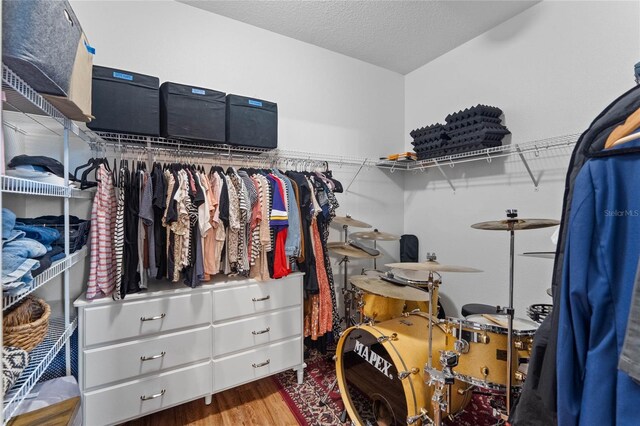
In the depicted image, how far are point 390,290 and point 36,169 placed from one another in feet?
6.16

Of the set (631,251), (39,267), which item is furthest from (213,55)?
(631,251)

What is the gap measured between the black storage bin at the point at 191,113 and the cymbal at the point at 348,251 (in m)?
1.16

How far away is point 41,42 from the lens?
0.88 meters

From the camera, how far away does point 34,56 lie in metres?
0.85

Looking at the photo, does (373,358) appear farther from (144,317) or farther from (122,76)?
(122,76)

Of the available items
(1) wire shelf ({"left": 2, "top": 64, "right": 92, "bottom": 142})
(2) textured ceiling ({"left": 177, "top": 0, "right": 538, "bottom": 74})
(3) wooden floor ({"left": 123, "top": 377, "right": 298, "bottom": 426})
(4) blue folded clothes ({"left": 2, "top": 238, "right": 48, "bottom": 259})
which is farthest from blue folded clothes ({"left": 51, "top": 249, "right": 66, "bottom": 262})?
(2) textured ceiling ({"left": 177, "top": 0, "right": 538, "bottom": 74})

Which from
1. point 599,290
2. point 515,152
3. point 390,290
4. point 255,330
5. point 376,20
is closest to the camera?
point 599,290

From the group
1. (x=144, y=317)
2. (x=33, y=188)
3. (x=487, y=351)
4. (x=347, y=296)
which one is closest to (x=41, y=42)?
(x=33, y=188)

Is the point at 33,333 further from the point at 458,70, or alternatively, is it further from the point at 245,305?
the point at 458,70

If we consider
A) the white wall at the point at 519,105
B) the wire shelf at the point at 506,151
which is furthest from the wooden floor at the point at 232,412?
the wire shelf at the point at 506,151

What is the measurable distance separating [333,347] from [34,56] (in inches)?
98.1

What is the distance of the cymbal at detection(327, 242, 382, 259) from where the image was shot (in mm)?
2215

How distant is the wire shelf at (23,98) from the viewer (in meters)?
0.87

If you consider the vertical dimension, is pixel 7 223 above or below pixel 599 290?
above
